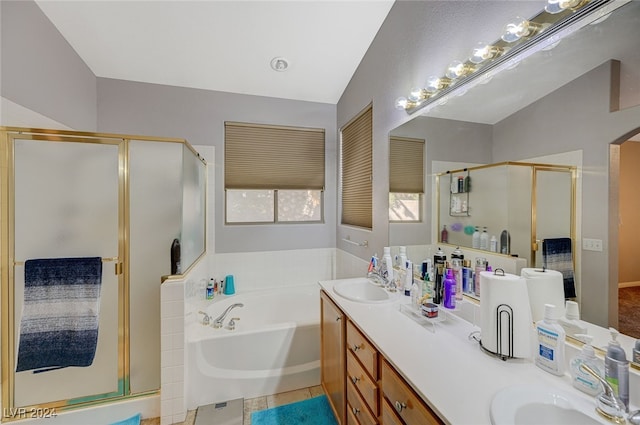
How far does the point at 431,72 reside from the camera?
1.62 meters

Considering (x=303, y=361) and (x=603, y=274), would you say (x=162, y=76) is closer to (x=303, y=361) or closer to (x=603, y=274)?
(x=303, y=361)

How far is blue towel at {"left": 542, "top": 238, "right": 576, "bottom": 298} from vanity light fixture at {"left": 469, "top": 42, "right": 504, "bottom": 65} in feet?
2.78

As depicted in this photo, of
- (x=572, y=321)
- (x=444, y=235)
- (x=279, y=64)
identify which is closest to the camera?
(x=572, y=321)

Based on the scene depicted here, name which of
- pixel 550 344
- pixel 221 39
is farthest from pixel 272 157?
pixel 550 344

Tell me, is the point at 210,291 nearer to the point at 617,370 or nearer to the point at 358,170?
the point at 358,170

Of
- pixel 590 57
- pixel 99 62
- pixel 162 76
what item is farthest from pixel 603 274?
pixel 99 62

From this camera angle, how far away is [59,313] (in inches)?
61.5

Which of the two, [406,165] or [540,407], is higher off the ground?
[406,165]

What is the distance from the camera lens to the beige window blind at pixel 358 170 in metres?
2.39

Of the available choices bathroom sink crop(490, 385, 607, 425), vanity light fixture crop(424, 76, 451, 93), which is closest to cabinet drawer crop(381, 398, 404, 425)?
bathroom sink crop(490, 385, 607, 425)

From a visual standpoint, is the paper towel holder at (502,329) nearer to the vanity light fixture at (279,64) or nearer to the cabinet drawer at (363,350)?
the cabinet drawer at (363,350)

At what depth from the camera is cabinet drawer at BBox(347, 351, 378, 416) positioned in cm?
111

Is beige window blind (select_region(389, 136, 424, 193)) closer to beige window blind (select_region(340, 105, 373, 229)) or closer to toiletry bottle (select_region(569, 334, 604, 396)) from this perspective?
beige window blind (select_region(340, 105, 373, 229))

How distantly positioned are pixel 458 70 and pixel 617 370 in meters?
1.35
